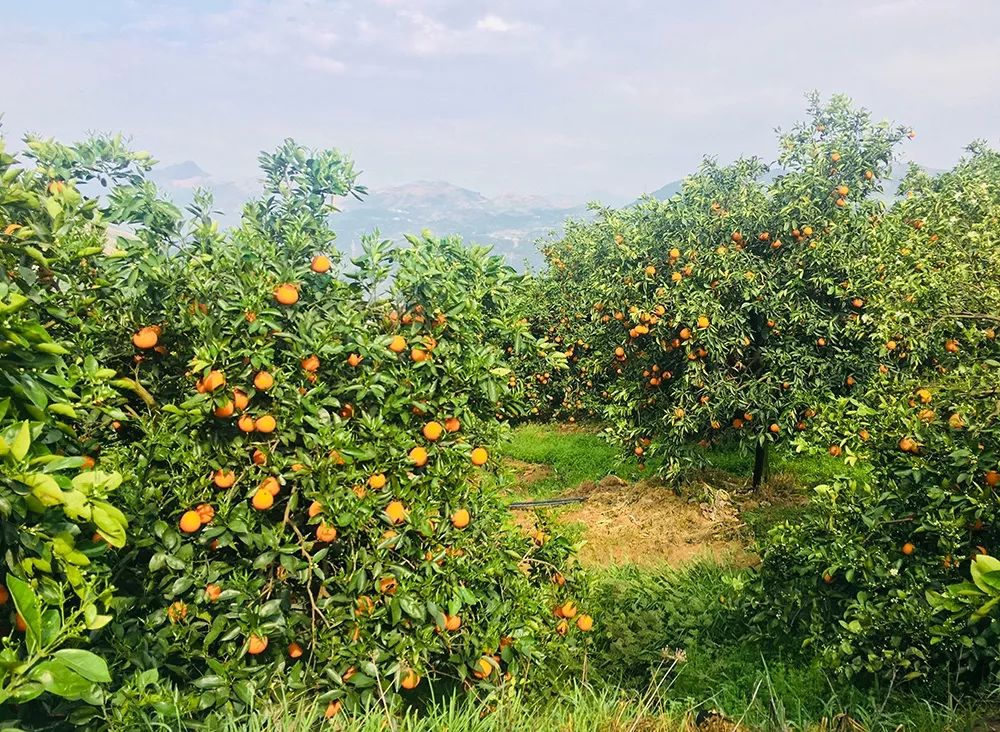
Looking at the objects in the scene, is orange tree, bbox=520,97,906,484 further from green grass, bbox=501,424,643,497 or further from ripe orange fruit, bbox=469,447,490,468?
ripe orange fruit, bbox=469,447,490,468

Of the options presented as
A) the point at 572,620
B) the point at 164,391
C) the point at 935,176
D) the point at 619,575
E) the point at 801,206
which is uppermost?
the point at 935,176

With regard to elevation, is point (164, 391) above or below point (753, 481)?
above

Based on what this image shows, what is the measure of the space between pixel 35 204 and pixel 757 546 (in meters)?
4.82

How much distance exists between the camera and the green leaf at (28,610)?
154 cm

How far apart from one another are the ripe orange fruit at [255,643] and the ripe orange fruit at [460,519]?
0.97m

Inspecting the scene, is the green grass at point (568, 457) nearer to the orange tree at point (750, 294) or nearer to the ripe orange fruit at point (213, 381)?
the orange tree at point (750, 294)

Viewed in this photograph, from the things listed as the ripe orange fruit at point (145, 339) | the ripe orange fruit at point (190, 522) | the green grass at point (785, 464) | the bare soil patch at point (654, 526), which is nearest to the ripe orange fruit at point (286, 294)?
the ripe orange fruit at point (145, 339)

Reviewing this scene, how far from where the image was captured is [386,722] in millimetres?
2904

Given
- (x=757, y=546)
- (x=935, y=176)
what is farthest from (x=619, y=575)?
(x=935, y=176)

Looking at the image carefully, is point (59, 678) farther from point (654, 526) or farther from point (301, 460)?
point (654, 526)

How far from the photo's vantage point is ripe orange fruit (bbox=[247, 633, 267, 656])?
9.64 feet

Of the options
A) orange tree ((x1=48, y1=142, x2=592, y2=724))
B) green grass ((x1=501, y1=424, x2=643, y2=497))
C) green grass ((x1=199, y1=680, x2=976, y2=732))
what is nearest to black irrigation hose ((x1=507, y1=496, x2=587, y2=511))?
green grass ((x1=501, y1=424, x2=643, y2=497))

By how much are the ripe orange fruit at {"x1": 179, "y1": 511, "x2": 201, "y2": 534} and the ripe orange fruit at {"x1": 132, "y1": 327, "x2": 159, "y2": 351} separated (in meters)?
0.74

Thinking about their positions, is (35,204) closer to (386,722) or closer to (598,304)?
(386,722)
